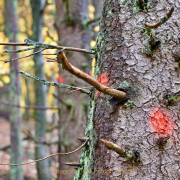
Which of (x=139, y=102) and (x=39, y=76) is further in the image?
(x=39, y=76)

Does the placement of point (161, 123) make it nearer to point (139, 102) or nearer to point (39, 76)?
point (139, 102)

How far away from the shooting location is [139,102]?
120cm

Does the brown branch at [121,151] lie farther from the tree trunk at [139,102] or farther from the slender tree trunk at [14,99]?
the slender tree trunk at [14,99]

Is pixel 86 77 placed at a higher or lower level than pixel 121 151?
higher

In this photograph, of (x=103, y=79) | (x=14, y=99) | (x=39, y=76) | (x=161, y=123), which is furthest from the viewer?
(x=39, y=76)

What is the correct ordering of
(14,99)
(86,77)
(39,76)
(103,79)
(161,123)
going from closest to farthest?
1. (86,77)
2. (161,123)
3. (103,79)
4. (14,99)
5. (39,76)

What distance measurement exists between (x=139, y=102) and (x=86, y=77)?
420 mm

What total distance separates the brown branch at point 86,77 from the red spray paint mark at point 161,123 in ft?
0.66

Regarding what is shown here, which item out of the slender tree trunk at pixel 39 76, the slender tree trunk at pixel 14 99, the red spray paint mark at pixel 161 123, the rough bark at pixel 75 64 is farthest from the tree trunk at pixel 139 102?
the slender tree trunk at pixel 39 76

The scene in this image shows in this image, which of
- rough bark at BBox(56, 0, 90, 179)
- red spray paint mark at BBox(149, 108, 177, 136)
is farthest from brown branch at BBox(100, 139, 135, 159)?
rough bark at BBox(56, 0, 90, 179)

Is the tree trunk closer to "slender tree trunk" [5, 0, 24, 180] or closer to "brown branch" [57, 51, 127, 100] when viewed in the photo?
"brown branch" [57, 51, 127, 100]

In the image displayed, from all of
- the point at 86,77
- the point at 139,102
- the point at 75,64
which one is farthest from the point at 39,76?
the point at 86,77

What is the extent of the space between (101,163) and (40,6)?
4.58m

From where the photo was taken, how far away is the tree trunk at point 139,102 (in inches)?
45.6
